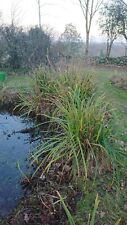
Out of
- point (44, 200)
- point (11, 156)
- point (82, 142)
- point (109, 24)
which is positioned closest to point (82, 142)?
point (82, 142)

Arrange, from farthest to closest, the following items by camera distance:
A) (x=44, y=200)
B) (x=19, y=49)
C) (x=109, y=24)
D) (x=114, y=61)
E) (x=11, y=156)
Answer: (x=109, y=24) → (x=114, y=61) → (x=19, y=49) → (x=11, y=156) → (x=44, y=200)

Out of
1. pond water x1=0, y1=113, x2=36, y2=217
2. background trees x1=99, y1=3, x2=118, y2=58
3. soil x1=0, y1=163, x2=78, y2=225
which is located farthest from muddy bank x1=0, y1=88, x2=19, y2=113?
background trees x1=99, y1=3, x2=118, y2=58

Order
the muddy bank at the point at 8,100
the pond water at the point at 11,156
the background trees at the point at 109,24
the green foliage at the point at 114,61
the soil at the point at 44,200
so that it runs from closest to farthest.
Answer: the soil at the point at 44,200 < the pond water at the point at 11,156 < the muddy bank at the point at 8,100 < the green foliage at the point at 114,61 < the background trees at the point at 109,24

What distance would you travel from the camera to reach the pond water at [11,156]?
3366 mm

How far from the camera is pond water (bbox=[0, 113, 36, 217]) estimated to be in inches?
133

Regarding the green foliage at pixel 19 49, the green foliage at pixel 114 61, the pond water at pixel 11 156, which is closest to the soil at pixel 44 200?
the pond water at pixel 11 156

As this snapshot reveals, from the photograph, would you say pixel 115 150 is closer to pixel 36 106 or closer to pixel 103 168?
pixel 103 168

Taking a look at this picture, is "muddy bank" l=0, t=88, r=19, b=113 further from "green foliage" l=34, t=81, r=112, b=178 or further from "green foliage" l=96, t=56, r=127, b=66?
"green foliage" l=96, t=56, r=127, b=66

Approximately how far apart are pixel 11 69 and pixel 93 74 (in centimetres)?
604

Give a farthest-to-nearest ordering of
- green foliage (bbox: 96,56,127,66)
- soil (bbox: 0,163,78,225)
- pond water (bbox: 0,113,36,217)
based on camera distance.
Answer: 1. green foliage (bbox: 96,56,127,66)
2. pond water (bbox: 0,113,36,217)
3. soil (bbox: 0,163,78,225)

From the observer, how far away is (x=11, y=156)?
4395mm

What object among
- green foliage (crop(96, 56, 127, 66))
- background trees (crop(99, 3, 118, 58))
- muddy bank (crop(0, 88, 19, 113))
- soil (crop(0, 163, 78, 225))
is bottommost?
soil (crop(0, 163, 78, 225))

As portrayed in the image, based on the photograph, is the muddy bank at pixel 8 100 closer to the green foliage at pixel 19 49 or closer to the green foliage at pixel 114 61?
the green foliage at pixel 19 49

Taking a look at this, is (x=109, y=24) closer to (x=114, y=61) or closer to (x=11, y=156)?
(x=114, y=61)
